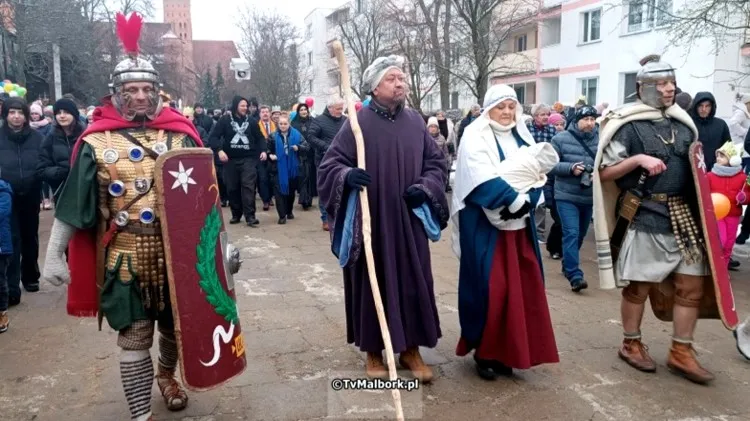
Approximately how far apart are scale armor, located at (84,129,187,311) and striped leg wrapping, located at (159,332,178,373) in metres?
0.37

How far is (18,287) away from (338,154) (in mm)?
3624

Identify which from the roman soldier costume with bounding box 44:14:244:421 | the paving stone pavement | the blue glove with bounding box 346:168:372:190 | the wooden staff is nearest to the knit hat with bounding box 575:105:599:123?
the paving stone pavement

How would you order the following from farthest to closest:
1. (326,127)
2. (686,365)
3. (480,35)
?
(480,35) < (326,127) < (686,365)

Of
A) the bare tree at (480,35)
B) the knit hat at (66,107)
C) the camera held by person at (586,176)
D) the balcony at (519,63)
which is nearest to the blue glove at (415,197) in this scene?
the camera held by person at (586,176)

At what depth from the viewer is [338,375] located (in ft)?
13.1

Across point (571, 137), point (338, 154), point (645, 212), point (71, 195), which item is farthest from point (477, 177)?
point (571, 137)

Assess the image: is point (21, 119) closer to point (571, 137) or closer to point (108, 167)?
point (108, 167)

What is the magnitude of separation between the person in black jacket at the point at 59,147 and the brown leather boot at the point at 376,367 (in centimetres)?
350

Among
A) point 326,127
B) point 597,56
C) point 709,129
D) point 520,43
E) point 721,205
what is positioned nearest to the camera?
point 721,205

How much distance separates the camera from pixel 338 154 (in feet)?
12.4

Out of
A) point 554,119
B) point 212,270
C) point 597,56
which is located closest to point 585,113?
point 554,119

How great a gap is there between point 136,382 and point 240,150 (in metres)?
6.46

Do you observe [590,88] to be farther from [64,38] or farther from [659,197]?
[659,197]

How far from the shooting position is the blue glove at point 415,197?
3674 millimetres
